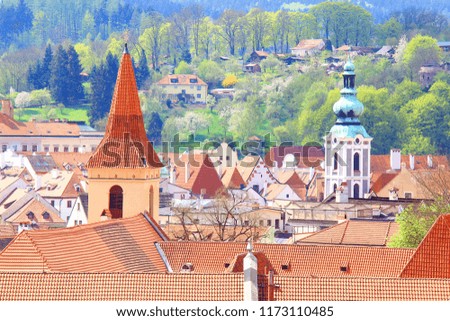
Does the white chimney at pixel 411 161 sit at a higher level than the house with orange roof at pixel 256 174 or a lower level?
lower

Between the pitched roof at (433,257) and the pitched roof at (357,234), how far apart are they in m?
20.5

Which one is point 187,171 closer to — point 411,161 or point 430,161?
point 411,161

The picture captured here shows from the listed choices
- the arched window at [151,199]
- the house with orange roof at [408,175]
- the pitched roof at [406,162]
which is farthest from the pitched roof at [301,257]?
the pitched roof at [406,162]

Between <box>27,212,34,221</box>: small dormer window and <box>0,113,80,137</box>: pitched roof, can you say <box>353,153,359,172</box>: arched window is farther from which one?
<box>0,113,80,137</box>: pitched roof

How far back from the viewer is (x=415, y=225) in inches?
2301

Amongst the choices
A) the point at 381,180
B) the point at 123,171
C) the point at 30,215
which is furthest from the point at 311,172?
the point at 123,171

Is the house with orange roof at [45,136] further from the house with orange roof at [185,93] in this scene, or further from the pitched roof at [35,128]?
the house with orange roof at [185,93]

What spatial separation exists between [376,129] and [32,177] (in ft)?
103

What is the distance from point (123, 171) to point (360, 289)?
22.7 m

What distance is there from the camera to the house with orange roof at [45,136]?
17325 centimetres

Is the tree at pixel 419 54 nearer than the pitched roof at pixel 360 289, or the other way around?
the pitched roof at pixel 360 289

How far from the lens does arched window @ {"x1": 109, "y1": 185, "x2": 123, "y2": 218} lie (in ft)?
193

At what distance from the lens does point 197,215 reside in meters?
90.9

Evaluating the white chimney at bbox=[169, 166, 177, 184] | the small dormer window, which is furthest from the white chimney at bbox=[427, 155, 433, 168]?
the small dormer window
